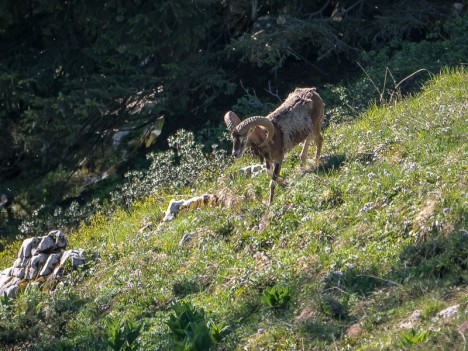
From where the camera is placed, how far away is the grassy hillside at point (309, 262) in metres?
9.62

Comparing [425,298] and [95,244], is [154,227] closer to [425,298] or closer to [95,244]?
[95,244]

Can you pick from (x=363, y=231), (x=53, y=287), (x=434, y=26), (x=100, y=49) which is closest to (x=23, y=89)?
(x=100, y=49)

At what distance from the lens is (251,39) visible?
59.9ft

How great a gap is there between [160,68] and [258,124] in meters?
6.25

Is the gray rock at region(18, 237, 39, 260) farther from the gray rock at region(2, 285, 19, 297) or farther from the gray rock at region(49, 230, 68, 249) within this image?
the gray rock at region(2, 285, 19, 297)

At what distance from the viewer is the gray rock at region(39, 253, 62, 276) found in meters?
14.8

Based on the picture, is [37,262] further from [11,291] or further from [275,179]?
[275,179]

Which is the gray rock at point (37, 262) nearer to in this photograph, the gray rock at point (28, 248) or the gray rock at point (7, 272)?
→ the gray rock at point (28, 248)

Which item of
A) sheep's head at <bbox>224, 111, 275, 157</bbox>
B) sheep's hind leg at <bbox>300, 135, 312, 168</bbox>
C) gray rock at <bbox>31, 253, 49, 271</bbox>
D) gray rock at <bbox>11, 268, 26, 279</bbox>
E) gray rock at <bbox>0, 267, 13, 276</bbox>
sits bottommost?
gray rock at <bbox>0, 267, 13, 276</bbox>

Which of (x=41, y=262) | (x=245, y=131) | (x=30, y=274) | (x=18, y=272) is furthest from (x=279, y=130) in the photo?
(x=18, y=272)

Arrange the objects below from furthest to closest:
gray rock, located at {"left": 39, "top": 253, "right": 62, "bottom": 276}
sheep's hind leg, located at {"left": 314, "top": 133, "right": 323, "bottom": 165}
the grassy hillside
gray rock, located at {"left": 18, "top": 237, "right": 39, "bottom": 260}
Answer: gray rock, located at {"left": 18, "top": 237, "right": 39, "bottom": 260}
gray rock, located at {"left": 39, "top": 253, "right": 62, "bottom": 276}
sheep's hind leg, located at {"left": 314, "top": 133, "right": 323, "bottom": 165}
the grassy hillside

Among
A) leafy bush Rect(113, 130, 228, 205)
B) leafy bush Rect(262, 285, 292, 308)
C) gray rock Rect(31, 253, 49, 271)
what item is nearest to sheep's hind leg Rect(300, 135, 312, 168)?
leafy bush Rect(113, 130, 228, 205)

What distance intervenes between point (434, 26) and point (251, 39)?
3.44 meters

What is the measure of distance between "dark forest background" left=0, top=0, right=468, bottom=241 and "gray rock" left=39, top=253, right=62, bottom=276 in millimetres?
3550
